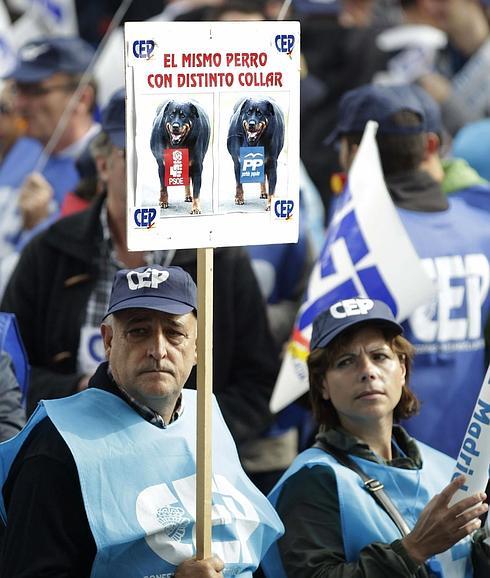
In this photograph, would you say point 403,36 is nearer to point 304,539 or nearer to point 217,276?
point 217,276

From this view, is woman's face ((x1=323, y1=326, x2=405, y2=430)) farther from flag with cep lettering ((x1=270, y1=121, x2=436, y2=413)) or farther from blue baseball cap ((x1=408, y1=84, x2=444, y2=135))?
blue baseball cap ((x1=408, y1=84, x2=444, y2=135))

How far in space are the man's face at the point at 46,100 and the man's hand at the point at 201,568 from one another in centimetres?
453

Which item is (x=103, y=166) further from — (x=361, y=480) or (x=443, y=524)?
(x=443, y=524)

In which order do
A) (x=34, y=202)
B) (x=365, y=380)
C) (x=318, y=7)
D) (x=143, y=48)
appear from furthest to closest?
1. (x=318, y=7)
2. (x=34, y=202)
3. (x=365, y=380)
4. (x=143, y=48)

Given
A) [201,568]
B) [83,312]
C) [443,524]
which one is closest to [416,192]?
[83,312]

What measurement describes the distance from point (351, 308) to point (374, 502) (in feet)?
2.05

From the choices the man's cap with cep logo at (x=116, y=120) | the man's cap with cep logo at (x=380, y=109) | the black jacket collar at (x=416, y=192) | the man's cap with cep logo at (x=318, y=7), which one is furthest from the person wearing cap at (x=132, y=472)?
the man's cap with cep logo at (x=318, y=7)

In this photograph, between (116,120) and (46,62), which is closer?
(116,120)

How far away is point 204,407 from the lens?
4375 mm

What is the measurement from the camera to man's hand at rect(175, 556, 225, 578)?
431 centimetres

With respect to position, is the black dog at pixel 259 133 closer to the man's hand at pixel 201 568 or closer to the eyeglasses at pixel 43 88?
the man's hand at pixel 201 568

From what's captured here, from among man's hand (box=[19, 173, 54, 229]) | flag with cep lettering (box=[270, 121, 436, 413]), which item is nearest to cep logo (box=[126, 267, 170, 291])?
flag with cep lettering (box=[270, 121, 436, 413])

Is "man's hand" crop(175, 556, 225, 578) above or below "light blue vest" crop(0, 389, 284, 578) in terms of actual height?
below

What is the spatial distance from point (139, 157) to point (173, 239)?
235 mm
